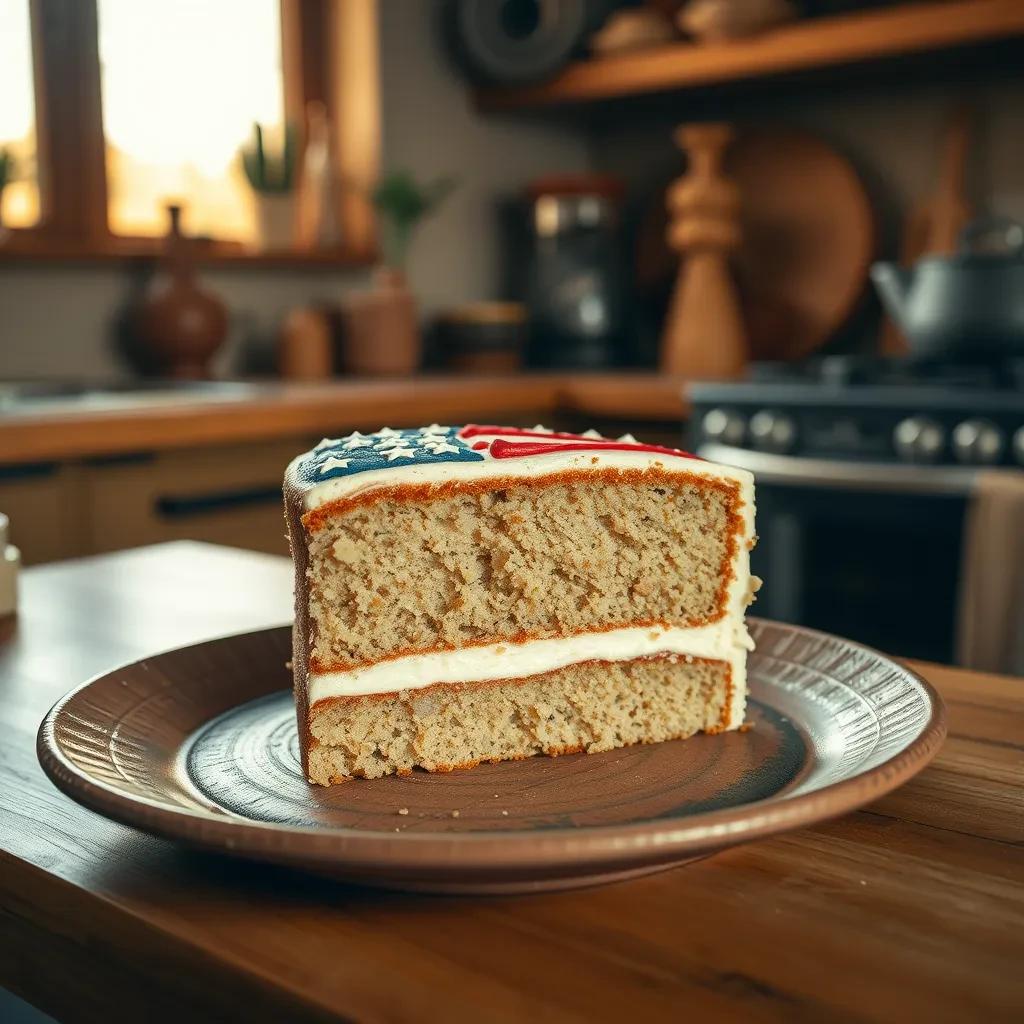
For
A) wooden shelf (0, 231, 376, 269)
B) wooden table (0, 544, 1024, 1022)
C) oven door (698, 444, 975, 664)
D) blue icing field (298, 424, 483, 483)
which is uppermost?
wooden shelf (0, 231, 376, 269)

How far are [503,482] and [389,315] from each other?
2498mm

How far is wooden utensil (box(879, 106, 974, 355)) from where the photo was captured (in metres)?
3.05

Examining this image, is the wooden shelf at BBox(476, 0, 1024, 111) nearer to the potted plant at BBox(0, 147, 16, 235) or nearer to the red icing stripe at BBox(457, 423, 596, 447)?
the potted plant at BBox(0, 147, 16, 235)

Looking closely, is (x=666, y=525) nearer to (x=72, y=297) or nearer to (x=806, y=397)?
(x=806, y=397)

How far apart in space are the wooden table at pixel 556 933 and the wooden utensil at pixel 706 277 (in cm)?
249

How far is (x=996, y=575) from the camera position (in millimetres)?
1589

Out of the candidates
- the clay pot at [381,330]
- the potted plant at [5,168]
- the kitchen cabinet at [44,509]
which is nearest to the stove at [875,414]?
the clay pot at [381,330]

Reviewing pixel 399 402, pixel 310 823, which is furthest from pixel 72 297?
pixel 310 823

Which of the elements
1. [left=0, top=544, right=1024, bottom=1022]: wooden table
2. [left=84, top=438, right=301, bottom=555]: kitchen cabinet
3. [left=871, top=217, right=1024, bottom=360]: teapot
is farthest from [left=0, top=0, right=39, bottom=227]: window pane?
[left=0, top=544, right=1024, bottom=1022]: wooden table

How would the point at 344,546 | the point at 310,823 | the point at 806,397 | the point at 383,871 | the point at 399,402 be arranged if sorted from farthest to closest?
the point at 399,402 < the point at 806,397 < the point at 344,546 < the point at 310,823 < the point at 383,871

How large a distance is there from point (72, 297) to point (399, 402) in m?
0.94

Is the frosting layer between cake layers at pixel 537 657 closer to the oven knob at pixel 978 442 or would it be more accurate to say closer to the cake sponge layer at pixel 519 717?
the cake sponge layer at pixel 519 717

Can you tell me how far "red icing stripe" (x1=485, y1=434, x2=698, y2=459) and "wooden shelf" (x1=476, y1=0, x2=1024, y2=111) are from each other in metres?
2.20

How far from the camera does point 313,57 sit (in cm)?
340
